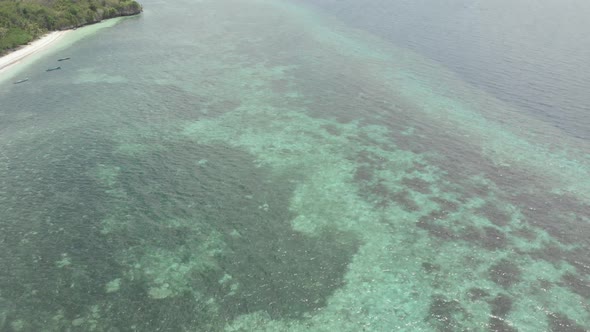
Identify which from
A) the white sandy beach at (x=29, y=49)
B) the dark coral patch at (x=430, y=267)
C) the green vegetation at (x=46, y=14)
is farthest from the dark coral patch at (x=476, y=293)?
the green vegetation at (x=46, y=14)

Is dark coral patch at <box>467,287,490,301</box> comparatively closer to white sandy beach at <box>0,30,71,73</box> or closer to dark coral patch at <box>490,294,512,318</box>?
dark coral patch at <box>490,294,512,318</box>

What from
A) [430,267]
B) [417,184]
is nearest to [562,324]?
[430,267]

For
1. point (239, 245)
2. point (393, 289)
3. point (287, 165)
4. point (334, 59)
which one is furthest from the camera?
point (334, 59)

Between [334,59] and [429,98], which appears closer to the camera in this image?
[429,98]

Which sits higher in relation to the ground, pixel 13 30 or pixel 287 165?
pixel 13 30

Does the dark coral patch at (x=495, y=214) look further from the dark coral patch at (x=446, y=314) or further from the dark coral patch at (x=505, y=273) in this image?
the dark coral patch at (x=446, y=314)

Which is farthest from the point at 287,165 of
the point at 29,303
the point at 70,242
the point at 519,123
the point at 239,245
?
the point at 519,123

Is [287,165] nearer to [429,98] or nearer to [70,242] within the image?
[70,242]
